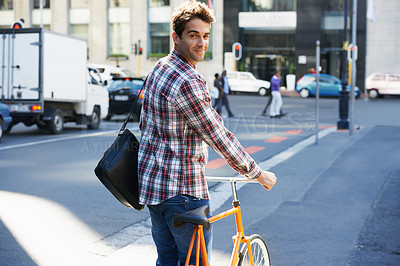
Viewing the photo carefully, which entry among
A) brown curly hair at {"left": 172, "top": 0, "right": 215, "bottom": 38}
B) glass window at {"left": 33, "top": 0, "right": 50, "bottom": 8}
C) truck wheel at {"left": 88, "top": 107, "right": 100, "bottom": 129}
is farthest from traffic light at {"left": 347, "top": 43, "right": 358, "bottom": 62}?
glass window at {"left": 33, "top": 0, "right": 50, "bottom": 8}

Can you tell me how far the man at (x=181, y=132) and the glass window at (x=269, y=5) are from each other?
43603 millimetres

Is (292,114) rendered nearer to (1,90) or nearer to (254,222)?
(1,90)

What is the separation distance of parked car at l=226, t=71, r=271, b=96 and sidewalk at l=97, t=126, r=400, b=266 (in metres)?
28.7

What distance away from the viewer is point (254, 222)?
6504 millimetres

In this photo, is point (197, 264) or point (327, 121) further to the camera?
point (327, 121)

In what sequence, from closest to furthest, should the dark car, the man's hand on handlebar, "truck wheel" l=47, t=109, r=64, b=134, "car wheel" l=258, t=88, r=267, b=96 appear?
1. the man's hand on handlebar
2. "truck wheel" l=47, t=109, r=64, b=134
3. the dark car
4. "car wheel" l=258, t=88, r=267, b=96

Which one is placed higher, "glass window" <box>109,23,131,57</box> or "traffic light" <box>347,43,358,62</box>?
"glass window" <box>109,23,131,57</box>

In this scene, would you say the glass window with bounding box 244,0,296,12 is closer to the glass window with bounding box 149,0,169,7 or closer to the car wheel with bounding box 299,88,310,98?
the glass window with bounding box 149,0,169,7

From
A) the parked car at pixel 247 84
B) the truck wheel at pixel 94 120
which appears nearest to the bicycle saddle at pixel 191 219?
the truck wheel at pixel 94 120

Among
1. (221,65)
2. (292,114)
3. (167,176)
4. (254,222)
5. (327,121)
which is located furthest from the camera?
(221,65)

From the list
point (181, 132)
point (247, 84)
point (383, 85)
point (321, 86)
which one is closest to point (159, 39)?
point (247, 84)

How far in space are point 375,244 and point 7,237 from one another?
11.1 ft

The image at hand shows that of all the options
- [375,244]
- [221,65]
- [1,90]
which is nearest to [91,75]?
[1,90]

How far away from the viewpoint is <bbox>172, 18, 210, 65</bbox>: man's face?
2.82m
